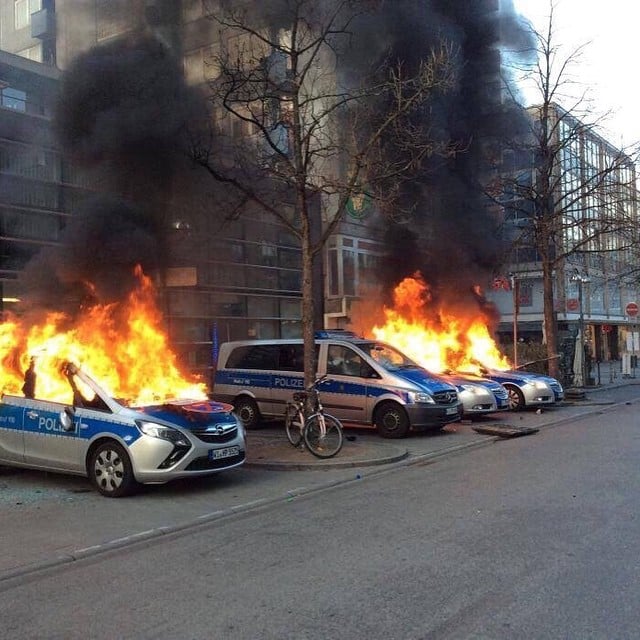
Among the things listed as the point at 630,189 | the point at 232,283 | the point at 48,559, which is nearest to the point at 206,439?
the point at 48,559

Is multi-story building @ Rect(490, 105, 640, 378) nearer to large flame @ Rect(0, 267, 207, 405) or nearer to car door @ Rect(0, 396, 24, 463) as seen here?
large flame @ Rect(0, 267, 207, 405)

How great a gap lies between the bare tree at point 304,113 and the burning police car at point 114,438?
113 inches

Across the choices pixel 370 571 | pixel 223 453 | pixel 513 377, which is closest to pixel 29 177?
pixel 223 453

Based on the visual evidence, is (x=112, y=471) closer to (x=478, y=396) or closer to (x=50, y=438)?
(x=50, y=438)

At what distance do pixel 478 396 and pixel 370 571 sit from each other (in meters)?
8.73

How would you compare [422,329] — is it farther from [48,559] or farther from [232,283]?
[48,559]

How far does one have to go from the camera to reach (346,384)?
11273 millimetres

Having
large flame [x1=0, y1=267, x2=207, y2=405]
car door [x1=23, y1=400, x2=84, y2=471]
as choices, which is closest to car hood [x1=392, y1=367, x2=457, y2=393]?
large flame [x1=0, y1=267, x2=207, y2=405]

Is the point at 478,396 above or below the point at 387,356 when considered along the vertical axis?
below

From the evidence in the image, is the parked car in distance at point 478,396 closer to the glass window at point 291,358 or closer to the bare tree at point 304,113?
the glass window at point 291,358

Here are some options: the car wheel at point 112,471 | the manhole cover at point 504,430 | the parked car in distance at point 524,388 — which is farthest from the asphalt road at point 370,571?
the parked car in distance at point 524,388

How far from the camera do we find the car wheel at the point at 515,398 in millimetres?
14564

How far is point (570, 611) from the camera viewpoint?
11.6 ft

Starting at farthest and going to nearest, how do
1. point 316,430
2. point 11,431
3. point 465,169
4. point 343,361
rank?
point 465,169
point 343,361
point 316,430
point 11,431
